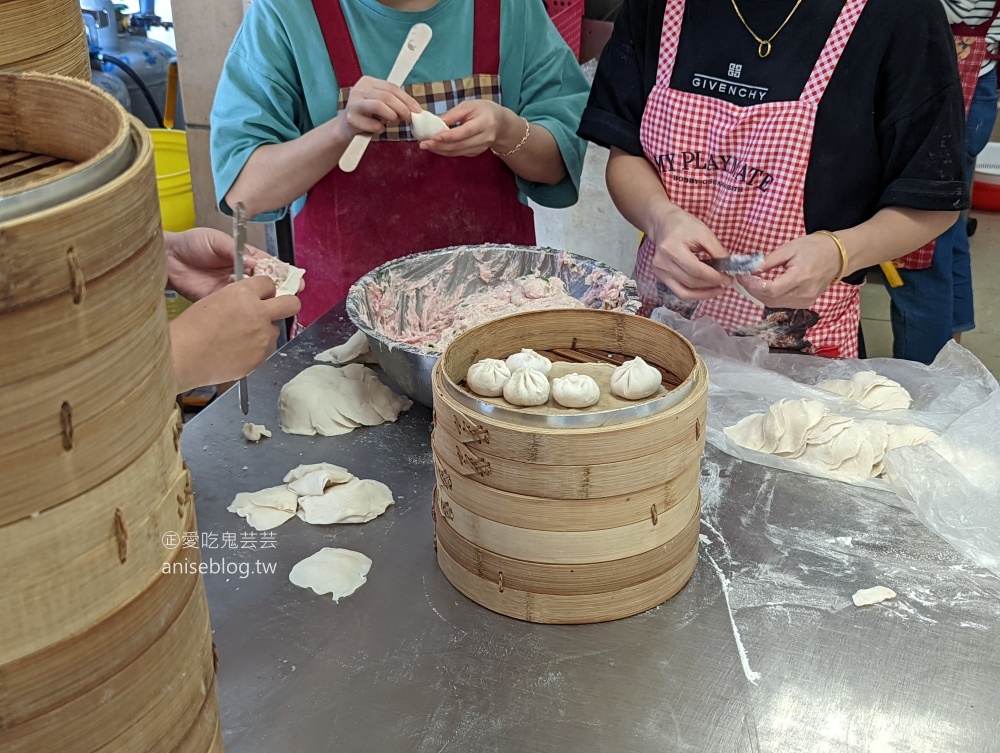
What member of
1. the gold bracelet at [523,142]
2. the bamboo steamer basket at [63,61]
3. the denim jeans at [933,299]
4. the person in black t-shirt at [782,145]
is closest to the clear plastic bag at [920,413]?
the person in black t-shirt at [782,145]

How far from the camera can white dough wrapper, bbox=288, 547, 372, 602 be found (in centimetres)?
133

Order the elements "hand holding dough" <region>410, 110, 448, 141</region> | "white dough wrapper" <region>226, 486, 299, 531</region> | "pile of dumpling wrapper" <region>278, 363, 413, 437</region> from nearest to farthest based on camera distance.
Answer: "white dough wrapper" <region>226, 486, 299, 531</region> → "pile of dumpling wrapper" <region>278, 363, 413, 437</region> → "hand holding dough" <region>410, 110, 448, 141</region>

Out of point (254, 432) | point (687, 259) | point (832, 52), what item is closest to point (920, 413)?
point (687, 259)

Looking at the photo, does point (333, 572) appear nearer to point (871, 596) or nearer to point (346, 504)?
point (346, 504)

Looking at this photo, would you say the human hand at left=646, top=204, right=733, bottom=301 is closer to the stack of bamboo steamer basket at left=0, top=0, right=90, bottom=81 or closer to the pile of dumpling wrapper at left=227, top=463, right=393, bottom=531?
the pile of dumpling wrapper at left=227, top=463, right=393, bottom=531

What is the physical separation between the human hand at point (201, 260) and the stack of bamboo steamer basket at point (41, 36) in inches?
15.0

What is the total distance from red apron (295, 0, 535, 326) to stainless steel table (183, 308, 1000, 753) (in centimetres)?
101

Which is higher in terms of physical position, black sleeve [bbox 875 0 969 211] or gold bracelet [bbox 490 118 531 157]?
black sleeve [bbox 875 0 969 211]

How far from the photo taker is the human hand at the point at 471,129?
202 centimetres

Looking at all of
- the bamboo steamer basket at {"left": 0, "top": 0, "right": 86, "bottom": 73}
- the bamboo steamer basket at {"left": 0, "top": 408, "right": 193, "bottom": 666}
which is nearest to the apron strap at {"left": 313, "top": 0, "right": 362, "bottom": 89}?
the bamboo steamer basket at {"left": 0, "top": 0, "right": 86, "bottom": 73}

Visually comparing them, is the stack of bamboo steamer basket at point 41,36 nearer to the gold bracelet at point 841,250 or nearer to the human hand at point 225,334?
the human hand at point 225,334

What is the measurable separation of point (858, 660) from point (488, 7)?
1795 mm

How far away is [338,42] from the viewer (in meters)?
2.19

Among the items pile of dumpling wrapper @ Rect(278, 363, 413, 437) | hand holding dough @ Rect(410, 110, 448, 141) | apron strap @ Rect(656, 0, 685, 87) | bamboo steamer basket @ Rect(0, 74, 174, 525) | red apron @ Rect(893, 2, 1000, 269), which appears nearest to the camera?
bamboo steamer basket @ Rect(0, 74, 174, 525)
